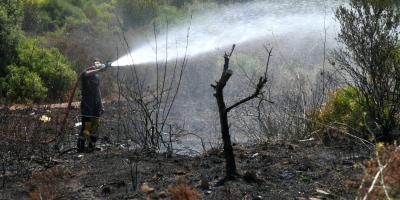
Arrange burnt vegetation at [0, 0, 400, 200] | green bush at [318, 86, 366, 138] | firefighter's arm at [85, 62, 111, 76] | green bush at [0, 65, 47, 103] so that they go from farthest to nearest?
1. green bush at [0, 65, 47, 103]
2. firefighter's arm at [85, 62, 111, 76]
3. green bush at [318, 86, 366, 138]
4. burnt vegetation at [0, 0, 400, 200]

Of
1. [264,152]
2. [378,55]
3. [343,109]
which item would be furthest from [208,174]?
[343,109]

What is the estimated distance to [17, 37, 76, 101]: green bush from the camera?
15.9 meters

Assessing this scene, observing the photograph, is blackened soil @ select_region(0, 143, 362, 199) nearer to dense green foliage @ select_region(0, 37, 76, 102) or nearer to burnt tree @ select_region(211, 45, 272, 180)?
burnt tree @ select_region(211, 45, 272, 180)

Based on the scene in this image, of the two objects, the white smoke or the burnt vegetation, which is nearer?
the burnt vegetation

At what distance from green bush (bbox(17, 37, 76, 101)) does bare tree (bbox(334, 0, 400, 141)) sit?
9.95m

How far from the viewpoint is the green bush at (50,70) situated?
15922mm

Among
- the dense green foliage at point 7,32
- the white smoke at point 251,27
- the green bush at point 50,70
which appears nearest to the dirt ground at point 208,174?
the green bush at point 50,70

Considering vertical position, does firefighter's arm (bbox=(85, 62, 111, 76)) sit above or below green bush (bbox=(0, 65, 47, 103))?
above

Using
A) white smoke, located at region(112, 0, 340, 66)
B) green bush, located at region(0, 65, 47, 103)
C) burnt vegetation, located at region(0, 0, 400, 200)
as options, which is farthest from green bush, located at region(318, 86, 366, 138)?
white smoke, located at region(112, 0, 340, 66)

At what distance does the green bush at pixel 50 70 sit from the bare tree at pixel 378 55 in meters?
9.95

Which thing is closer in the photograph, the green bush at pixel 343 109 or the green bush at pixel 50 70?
the green bush at pixel 343 109

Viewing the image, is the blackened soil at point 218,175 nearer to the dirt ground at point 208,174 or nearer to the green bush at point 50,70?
the dirt ground at point 208,174

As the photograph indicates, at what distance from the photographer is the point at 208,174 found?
6.19m

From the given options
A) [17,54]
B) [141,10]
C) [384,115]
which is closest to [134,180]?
[384,115]
